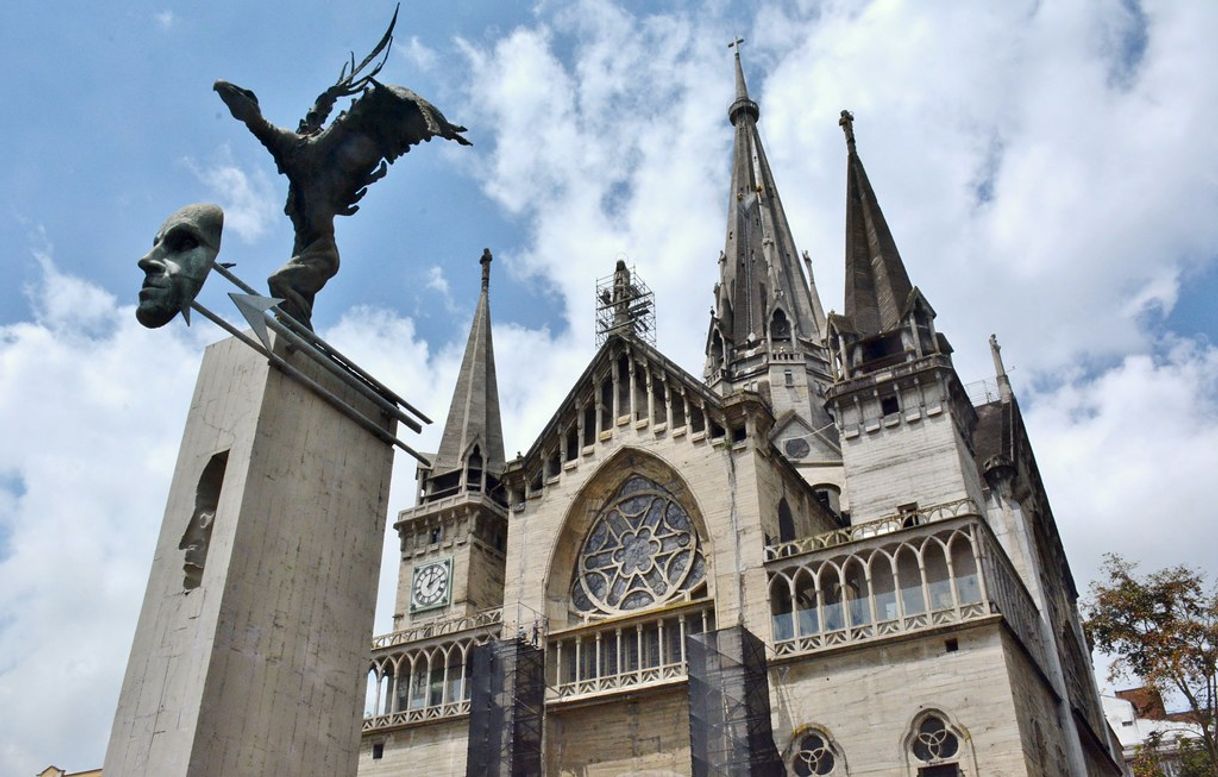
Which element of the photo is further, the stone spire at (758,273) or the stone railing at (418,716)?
the stone spire at (758,273)

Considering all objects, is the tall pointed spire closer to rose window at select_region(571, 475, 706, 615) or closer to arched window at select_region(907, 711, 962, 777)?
rose window at select_region(571, 475, 706, 615)

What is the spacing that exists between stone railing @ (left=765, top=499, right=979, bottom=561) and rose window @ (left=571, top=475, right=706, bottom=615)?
2.51 meters

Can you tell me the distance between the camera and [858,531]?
26375 millimetres

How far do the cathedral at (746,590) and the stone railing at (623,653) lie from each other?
7cm

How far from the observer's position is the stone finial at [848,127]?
132 ft

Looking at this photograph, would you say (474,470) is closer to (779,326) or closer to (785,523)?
(785,523)

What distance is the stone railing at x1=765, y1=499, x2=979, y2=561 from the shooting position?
2512cm

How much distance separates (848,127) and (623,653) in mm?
24371

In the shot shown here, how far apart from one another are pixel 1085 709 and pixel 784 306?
2493 centimetres

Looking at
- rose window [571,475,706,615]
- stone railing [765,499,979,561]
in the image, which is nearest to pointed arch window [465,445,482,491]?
rose window [571,475,706,615]

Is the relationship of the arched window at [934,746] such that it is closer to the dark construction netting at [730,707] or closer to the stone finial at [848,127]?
the dark construction netting at [730,707]

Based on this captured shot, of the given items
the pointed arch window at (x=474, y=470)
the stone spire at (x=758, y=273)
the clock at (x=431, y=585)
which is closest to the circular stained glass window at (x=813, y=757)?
the clock at (x=431, y=585)

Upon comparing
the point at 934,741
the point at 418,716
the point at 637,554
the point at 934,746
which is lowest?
the point at 934,746


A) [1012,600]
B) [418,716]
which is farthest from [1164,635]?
[418,716]
